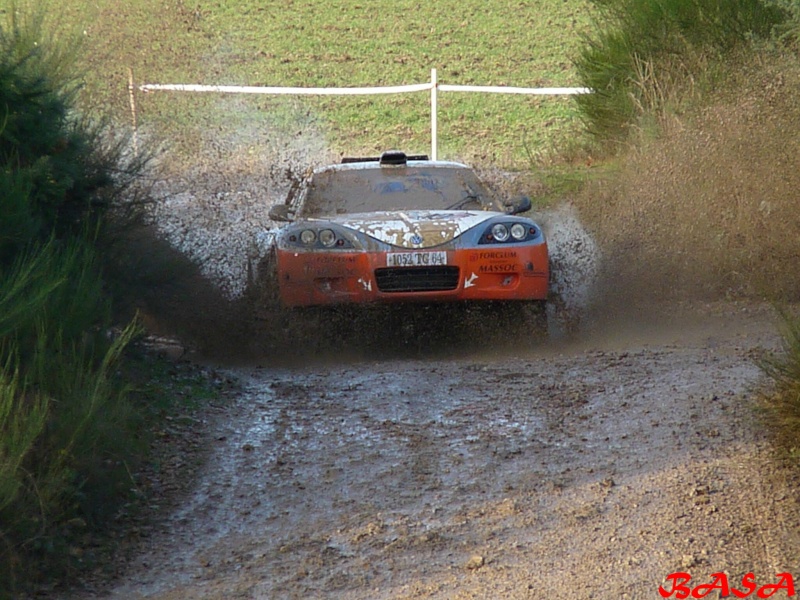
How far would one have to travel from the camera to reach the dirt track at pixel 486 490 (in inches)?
161

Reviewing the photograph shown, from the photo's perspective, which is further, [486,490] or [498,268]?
[498,268]

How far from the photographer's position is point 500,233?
826 centimetres

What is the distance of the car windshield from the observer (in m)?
9.11

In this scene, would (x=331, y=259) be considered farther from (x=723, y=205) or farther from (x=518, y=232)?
(x=723, y=205)

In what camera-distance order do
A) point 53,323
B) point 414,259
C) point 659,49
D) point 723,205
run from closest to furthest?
point 53,323
point 414,259
point 723,205
point 659,49

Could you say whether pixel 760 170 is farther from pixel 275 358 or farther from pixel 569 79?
pixel 569 79

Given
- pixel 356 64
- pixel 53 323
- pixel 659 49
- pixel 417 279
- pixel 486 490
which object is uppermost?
pixel 659 49

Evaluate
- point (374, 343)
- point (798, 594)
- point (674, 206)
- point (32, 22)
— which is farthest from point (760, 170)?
point (798, 594)

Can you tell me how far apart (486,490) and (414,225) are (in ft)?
11.6

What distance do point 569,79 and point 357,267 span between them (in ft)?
69.3

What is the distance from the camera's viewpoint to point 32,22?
777 centimetres

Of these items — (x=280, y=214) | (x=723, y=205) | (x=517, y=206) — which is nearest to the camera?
(x=280, y=214)

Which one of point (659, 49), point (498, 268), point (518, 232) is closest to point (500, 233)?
point (518, 232)

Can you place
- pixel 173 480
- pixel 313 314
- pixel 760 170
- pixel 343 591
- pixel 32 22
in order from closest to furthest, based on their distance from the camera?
pixel 343 591
pixel 173 480
pixel 32 22
pixel 313 314
pixel 760 170
